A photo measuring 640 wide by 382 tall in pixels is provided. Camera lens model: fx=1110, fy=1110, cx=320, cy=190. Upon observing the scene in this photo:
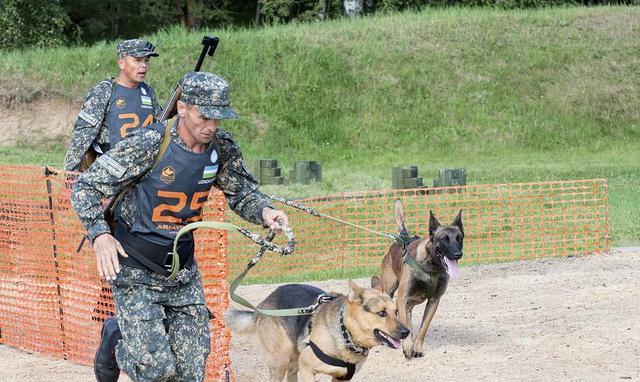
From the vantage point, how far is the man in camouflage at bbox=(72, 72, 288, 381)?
→ 6.04 metres

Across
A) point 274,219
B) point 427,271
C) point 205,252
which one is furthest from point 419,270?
point 274,219

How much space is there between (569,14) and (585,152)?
8.00 m

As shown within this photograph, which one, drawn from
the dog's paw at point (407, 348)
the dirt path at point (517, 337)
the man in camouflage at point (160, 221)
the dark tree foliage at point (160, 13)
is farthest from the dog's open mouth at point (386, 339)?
the dark tree foliage at point (160, 13)

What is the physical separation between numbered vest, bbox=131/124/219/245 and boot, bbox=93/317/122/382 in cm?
77

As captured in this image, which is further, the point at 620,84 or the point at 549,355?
the point at 620,84

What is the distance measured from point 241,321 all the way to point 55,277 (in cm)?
247

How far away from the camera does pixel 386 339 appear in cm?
743

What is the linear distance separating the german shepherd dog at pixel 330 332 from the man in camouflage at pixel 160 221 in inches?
51.9

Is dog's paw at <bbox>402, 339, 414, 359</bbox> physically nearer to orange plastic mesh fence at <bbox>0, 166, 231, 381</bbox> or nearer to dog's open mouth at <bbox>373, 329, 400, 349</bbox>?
orange plastic mesh fence at <bbox>0, 166, 231, 381</bbox>

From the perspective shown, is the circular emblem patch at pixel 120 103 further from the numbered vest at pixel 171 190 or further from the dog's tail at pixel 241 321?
the numbered vest at pixel 171 190

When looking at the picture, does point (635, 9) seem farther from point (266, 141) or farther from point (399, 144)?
point (266, 141)

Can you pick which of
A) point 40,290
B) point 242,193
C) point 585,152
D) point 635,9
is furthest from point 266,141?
point 242,193

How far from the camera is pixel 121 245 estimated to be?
618 centimetres

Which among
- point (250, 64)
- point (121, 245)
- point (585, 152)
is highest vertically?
point (121, 245)
